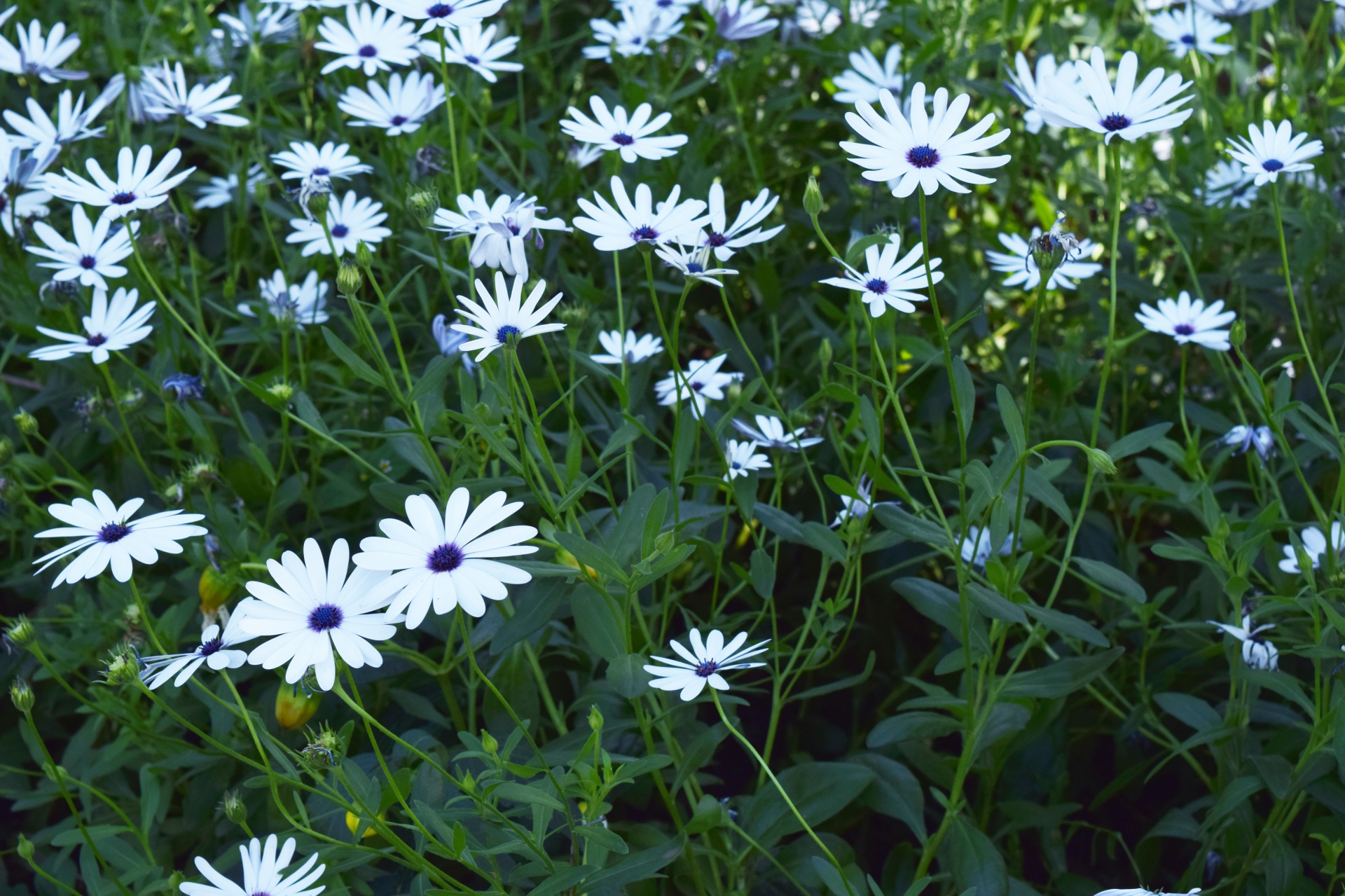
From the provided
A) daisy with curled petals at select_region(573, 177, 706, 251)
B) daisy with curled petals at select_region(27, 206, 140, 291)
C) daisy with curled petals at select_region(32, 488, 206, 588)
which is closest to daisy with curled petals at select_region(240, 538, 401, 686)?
daisy with curled petals at select_region(32, 488, 206, 588)

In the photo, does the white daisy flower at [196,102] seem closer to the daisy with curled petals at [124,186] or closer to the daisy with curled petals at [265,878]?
the daisy with curled petals at [124,186]

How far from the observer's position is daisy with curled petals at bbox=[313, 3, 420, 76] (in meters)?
1.37

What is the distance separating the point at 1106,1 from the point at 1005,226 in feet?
2.41

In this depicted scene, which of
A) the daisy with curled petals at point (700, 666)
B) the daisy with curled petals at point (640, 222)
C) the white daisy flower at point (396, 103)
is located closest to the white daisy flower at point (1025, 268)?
the daisy with curled petals at point (640, 222)

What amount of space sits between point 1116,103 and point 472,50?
825mm

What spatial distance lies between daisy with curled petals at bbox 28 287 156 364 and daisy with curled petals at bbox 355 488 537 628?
574 mm

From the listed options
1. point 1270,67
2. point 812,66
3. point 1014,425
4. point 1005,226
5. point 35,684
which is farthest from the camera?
point 1270,67

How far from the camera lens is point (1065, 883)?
1.23 meters

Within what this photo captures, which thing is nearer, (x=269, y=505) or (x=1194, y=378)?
(x=269, y=505)

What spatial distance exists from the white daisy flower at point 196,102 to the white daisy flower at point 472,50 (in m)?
0.25

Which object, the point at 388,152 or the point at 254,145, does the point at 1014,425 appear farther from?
the point at 254,145

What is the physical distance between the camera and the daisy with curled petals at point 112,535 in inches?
34.3

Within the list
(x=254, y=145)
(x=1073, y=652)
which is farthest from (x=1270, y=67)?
(x=254, y=145)

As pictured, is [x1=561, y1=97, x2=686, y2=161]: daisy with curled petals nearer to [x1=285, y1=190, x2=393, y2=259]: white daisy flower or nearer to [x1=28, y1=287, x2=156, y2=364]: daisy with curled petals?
[x1=285, y1=190, x2=393, y2=259]: white daisy flower
